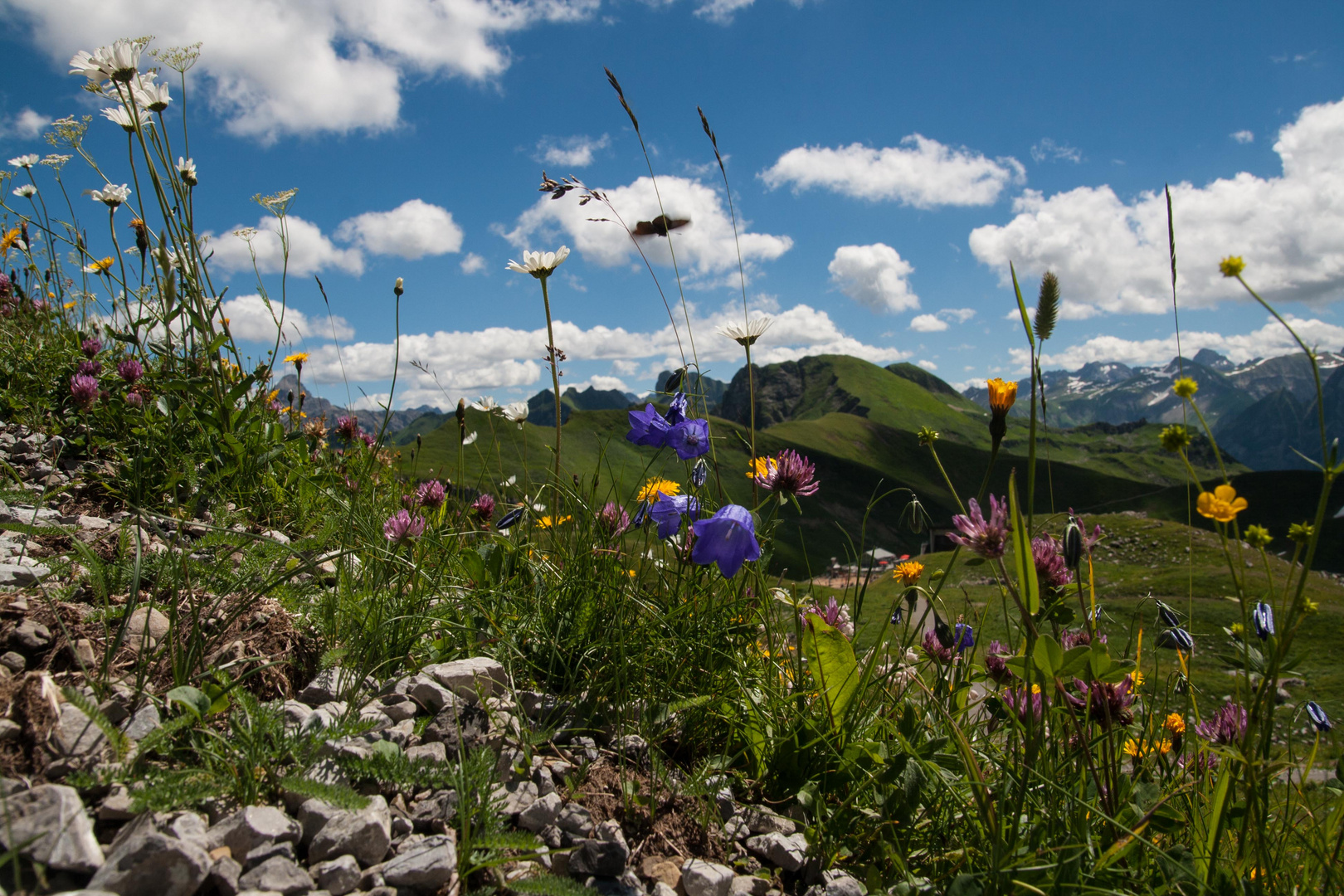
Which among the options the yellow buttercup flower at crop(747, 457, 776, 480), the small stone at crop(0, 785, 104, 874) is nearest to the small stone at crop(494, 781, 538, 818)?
the small stone at crop(0, 785, 104, 874)

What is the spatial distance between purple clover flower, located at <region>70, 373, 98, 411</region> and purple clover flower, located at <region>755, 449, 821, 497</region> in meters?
3.96

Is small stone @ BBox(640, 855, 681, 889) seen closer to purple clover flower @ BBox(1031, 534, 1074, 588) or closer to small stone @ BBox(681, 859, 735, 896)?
small stone @ BBox(681, 859, 735, 896)

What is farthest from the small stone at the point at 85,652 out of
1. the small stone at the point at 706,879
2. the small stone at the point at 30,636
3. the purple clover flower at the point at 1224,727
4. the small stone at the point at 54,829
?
the purple clover flower at the point at 1224,727

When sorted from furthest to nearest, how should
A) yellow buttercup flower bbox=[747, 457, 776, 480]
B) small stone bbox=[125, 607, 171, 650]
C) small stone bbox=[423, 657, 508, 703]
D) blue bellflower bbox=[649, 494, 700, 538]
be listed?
1. yellow buttercup flower bbox=[747, 457, 776, 480]
2. blue bellflower bbox=[649, 494, 700, 538]
3. small stone bbox=[423, 657, 508, 703]
4. small stone bbox=[125, 607, 171, 650]

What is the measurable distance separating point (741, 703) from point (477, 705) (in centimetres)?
99

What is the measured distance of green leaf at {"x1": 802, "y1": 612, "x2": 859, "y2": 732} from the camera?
260cm

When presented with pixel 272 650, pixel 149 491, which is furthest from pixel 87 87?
pixel 272 650

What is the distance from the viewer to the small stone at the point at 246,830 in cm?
159

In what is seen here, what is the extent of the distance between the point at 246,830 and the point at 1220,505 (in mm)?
2625

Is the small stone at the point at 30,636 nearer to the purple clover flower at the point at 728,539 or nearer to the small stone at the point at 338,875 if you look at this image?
the small stone at the point at 338,875

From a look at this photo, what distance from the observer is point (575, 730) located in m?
2.41

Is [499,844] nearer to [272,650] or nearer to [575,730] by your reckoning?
[575,730]

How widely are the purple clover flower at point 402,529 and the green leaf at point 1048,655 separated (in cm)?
270

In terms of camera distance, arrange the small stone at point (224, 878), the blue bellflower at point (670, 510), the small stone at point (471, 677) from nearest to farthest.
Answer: the small stone at point (224, 878)
the small stone at point (471, 677)
the blue bellflower at point (670, 510)
